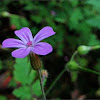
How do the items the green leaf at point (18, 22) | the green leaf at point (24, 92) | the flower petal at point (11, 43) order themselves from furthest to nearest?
the green leaf at point (18, 22)
the green leaf at point (24, 92)
the flower petal at point (11, 43)

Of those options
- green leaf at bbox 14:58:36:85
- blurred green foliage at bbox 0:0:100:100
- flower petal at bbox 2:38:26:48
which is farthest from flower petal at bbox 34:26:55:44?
blurred green foliage at bbox 0:0:100:100

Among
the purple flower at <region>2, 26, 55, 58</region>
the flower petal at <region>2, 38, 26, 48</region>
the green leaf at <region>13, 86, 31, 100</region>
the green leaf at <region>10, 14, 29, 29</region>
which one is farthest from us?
the green leaf at <region>10, 14, 29, 29</region>

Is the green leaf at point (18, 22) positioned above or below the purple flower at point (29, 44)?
below

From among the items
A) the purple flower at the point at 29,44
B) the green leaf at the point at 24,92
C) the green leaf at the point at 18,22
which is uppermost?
the purple flower at the point at 29,44

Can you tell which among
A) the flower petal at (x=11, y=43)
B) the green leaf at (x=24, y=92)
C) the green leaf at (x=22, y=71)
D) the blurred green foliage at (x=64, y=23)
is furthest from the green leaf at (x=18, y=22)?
the flower petal at (x=11, y=43)

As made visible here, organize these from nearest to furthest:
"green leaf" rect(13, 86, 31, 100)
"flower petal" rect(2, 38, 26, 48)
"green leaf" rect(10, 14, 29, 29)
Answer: "flower petal" rect(2, 38, 26, 48) < "green leaf" rect(13, 86, 31, 100) < "green leaf" rect(10, 14, 29, 29)

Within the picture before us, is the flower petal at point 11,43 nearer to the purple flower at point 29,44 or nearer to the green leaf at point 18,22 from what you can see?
the purple flower at point 29,44

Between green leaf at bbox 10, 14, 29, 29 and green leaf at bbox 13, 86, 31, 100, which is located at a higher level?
green leaf at bbox 10, 14, 29, 29

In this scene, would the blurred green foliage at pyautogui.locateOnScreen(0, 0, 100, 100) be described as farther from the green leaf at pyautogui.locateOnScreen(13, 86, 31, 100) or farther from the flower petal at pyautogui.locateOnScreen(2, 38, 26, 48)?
the flower petal at pyautogui.locateOnScreen(2, 38, 26, 48)

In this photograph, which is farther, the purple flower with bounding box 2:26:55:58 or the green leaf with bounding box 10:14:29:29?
the green leaf with bounding box 10:14:29:29
